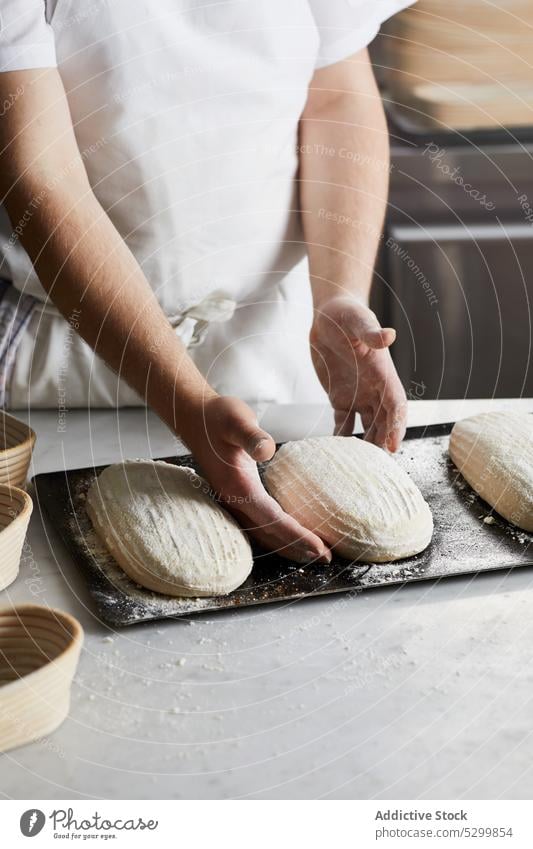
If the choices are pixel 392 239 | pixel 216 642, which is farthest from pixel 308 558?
pixel 392 239

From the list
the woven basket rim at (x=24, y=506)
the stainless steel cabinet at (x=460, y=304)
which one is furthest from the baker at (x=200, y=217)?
the stainless steel cabinet at (x=460, y=304)

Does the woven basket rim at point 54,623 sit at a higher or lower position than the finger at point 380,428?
higher

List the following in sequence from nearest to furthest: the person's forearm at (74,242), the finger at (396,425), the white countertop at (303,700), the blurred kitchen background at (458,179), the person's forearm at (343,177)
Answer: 1. the white countertop at (303,700)
2. the person's forearm at (74,242)
3. the finger at (396,425)
4. the person's forearm at (343,177)
5. the blurred kitchen background at (458,179)

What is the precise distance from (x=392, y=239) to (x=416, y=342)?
0.21 metres

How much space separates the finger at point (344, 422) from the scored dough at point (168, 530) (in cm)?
21

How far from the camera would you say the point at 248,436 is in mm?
674

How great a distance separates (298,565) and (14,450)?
9.9 inches

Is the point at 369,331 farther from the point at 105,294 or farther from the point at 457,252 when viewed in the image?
the point at 457,252

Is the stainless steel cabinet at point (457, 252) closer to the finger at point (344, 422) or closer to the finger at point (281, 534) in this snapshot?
the finger at point (344, 422)

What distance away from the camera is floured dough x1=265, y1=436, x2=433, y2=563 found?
2.28ft

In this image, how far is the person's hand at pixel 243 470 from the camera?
679 millimetres

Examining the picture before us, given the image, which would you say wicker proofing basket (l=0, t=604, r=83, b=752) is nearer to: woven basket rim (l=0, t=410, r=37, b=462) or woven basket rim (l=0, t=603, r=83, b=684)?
woven basket rim (l=0, t=603, r=83, b=684)

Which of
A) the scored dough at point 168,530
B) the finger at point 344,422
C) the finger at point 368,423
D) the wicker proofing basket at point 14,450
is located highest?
the wicker proofing basket at point 14,450

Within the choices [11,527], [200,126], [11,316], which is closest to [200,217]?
[200,126]
